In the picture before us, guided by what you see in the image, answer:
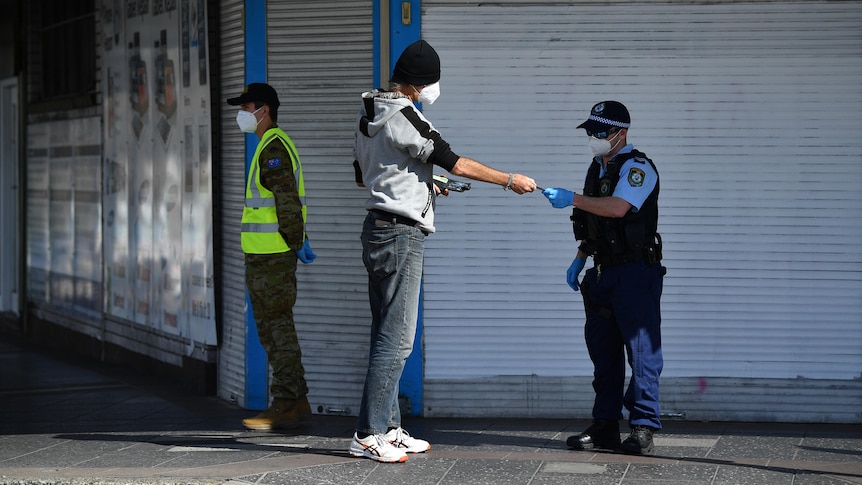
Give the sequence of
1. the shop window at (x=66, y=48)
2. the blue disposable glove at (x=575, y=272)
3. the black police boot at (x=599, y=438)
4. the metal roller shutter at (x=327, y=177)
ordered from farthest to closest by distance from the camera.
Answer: the shop window at (x=66, y=48) < the metal roller shutter at (x=327, y=177) < the blue disposable glove at (x=575, y=272) < the black police boot at (x=599, y=438)

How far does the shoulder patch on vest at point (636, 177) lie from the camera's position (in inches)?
270

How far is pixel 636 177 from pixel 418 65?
123 cm

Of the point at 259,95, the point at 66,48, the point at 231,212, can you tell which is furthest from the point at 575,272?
the point at 66,48

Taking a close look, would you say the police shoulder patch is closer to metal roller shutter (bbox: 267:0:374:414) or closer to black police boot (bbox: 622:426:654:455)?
black police boot (bbox: 622:426:654:455)

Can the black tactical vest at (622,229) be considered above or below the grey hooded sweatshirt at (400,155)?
below

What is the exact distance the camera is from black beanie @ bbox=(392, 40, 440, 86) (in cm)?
680

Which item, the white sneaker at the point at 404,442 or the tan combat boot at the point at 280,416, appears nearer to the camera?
the white sneaker at the point at 404,442

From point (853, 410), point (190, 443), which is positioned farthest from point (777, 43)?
point (190, 443)

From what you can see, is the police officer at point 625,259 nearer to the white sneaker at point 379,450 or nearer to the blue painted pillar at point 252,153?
the white sneaker at point 379,450

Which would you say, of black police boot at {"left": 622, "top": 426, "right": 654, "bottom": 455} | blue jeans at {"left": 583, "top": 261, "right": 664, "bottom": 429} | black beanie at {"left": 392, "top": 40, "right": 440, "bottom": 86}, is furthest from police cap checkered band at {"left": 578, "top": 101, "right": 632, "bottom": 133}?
black police boot at {"left": 622, "top": 426, "right": 654, "bottom": 455}

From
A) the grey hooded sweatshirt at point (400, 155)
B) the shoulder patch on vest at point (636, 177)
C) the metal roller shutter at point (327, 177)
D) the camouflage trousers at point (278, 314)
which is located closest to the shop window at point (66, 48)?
the metal roller shutter at point (327, 177)

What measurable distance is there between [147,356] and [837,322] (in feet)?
17.9

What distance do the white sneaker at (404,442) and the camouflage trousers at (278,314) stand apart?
1059mm

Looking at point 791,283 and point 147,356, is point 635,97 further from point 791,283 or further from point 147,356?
point 147,356
